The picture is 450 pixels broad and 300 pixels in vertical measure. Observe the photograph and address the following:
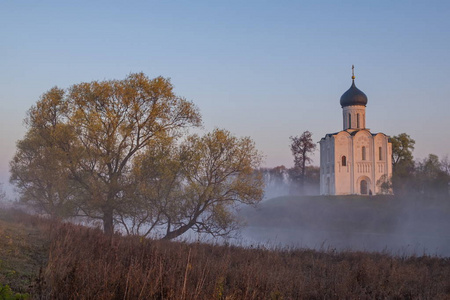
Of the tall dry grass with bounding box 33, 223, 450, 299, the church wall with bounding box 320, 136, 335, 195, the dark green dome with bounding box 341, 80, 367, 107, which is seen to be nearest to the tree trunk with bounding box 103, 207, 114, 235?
the tall dry grass with bounding box 33, 223, 450, 299

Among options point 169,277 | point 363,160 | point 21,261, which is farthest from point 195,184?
Result: point 363,160

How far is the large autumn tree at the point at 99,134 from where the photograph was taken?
826 inches

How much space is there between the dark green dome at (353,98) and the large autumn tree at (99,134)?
47.3 meters

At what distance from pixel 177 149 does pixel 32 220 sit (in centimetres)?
775

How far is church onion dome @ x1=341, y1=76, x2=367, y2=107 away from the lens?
64.4 m

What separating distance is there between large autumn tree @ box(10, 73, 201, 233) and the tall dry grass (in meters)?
8.40

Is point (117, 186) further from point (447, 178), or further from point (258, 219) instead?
point (447, 178)

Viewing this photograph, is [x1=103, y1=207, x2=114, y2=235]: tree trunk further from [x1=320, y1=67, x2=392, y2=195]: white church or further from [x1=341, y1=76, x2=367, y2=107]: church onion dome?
[x1=341, y1=76, x2=367, y2=107]: church onion dome

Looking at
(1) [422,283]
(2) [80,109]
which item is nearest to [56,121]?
(2) [80,109]

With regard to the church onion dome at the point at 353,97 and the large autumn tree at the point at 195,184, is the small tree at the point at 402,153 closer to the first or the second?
the church onion dome at the point at 353,97

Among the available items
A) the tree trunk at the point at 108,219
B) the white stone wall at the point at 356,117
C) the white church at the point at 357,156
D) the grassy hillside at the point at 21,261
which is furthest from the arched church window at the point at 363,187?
the grassy hillside at the point at 21,261

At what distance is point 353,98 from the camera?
211 ft

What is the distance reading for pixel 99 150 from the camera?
21.1 meters

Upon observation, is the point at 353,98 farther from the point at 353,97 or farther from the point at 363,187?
the point at 363,187
